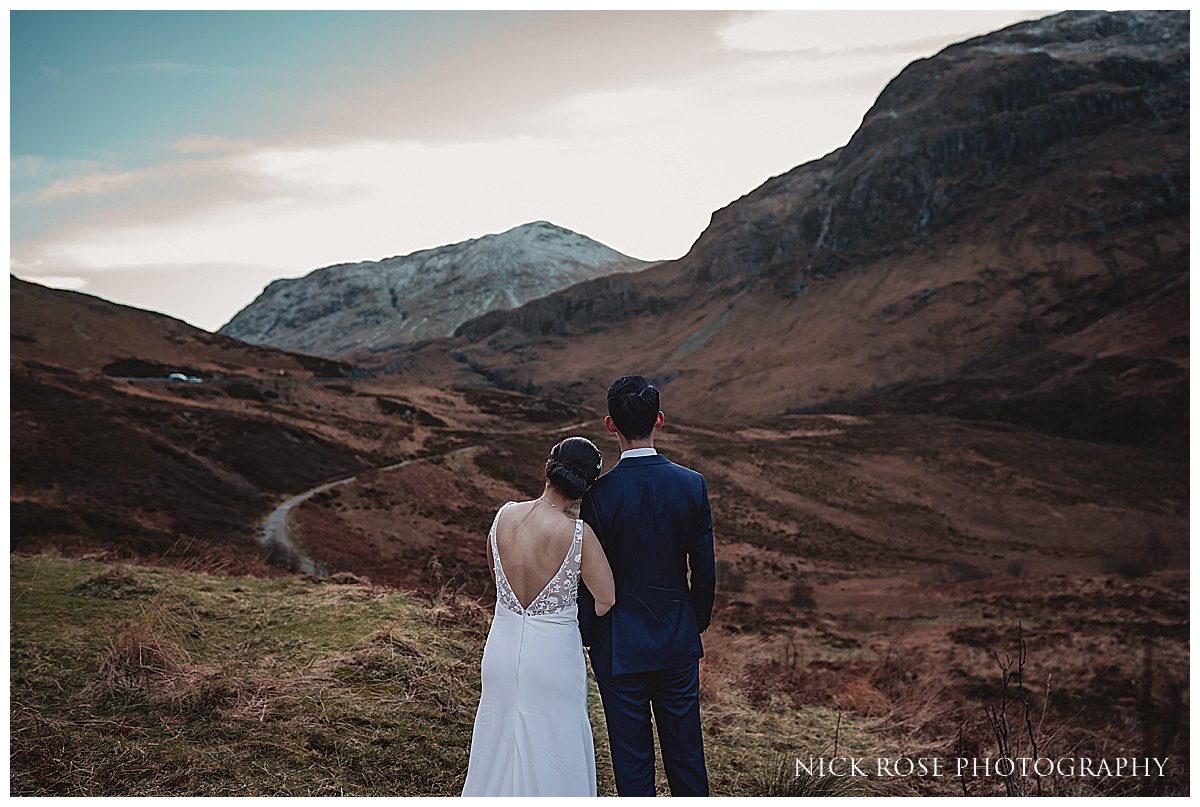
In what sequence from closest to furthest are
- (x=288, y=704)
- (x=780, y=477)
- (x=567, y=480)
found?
Result: (x=567, y=480) < (x=288, y=704) < (x=780, y=477)

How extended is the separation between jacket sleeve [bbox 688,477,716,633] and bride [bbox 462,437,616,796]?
40cm

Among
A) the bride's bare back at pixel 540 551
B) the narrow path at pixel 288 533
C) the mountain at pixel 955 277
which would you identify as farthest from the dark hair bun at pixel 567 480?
the mountain at pixel 955 277

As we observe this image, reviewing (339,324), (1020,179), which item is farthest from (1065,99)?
(339,324)

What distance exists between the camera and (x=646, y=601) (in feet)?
12.4

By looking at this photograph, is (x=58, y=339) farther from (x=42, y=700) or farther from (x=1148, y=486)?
(x=1148, y=486)

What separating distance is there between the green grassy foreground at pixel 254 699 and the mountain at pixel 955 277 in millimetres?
59460

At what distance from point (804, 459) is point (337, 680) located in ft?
147

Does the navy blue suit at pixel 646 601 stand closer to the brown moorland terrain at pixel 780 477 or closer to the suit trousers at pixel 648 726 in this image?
the suit trousers at pixel 648 726

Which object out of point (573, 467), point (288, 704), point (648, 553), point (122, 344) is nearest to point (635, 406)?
point (573, 467)

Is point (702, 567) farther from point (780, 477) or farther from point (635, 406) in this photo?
point (780, 477)

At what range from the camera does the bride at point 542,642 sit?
3.77 m

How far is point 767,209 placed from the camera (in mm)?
129250

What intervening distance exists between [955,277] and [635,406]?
317ft

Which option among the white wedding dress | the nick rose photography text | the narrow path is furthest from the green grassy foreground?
the narrow path
